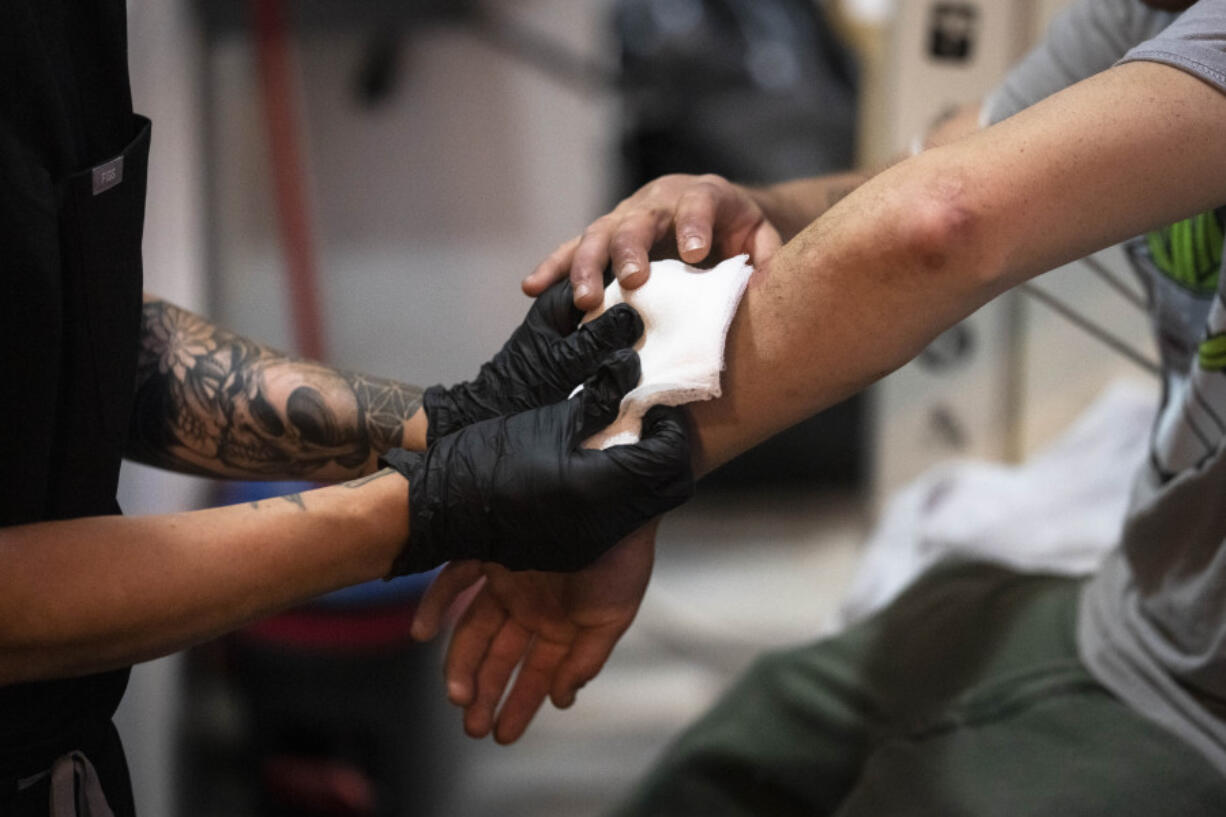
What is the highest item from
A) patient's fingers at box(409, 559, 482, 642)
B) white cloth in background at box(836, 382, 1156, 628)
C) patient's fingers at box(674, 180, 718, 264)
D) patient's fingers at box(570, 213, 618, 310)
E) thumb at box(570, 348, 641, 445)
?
patient's fingers at box(674, 180, 718, 264)

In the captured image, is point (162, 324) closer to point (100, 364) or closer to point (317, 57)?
point (100, 364)

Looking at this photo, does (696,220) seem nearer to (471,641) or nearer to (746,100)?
(471,641)

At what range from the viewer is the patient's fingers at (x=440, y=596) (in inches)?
34.4

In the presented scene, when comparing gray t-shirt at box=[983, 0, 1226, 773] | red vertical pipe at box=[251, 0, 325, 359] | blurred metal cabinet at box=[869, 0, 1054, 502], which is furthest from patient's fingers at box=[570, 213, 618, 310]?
red vertical pipe at box=[251, 0, 325, 359]

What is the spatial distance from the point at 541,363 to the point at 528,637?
269 millimetres

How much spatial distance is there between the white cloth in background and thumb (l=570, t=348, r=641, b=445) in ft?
2.12

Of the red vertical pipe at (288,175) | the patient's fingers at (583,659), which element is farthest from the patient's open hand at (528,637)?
the red vertical pipe at (288,175)

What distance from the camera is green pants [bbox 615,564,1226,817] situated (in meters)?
0.87

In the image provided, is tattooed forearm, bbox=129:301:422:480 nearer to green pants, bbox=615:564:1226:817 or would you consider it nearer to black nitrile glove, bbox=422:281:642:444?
black nitrile glove, bbox=422:281:642:444

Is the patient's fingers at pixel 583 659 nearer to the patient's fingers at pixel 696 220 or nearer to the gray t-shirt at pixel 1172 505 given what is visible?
the patient's fingers at pixel 696 220

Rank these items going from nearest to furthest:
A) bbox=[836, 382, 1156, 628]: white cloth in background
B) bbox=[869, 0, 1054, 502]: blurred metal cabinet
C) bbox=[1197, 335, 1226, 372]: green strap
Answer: bbox=[1197, 335, 1226, 372]: green strap < bbox=[836, 382, 1156, 628]: white cloth in background < bbox=[869, 0, 1054, 502]: blurred metal cabinet

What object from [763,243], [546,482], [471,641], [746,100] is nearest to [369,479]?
[546,482]

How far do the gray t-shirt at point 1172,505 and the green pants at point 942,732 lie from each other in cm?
3

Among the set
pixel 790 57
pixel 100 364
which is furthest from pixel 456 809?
pixel 790 57
